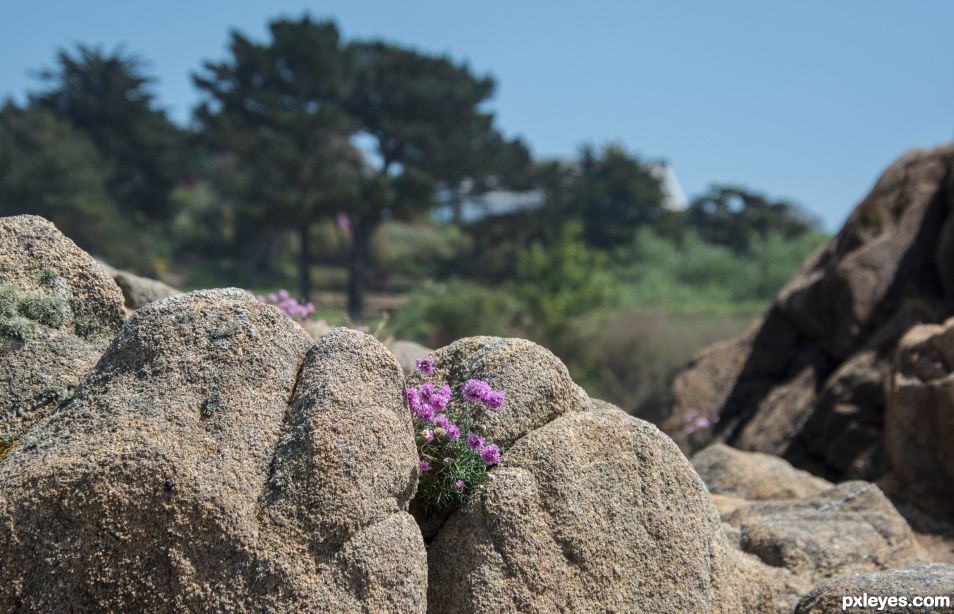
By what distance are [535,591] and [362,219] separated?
44.8 metres

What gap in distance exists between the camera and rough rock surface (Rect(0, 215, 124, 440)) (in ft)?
13.3

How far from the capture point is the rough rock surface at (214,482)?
3.48 meters

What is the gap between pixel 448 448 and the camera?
4.35 m

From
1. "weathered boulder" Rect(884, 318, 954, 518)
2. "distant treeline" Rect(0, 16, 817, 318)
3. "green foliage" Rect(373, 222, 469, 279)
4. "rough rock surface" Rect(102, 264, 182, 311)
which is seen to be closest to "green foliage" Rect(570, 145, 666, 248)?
"distant treeline" Rect(0, 16, 817, 318)

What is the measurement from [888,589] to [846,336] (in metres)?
6.96

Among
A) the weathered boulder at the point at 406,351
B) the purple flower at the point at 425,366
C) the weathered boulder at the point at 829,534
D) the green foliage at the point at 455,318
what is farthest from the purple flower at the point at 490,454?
the green foliage at the point at 455,318

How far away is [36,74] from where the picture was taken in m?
48.4

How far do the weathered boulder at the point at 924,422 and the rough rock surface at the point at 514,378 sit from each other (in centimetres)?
479

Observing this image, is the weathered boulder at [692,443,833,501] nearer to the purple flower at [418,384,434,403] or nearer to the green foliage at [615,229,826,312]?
the purple flower at [418,384,434,403]

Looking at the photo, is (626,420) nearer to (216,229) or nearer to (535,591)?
(535,591)

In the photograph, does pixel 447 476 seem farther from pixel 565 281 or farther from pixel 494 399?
pixel 565 281

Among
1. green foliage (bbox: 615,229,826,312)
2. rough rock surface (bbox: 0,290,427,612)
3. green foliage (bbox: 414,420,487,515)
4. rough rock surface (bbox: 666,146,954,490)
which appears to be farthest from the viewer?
green foliage (bbox: 615,229,826,312)

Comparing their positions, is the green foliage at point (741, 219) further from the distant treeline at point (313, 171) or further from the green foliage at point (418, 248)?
the green foliage at point (418, 248)

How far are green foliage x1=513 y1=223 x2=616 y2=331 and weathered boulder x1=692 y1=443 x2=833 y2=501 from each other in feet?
79.2
